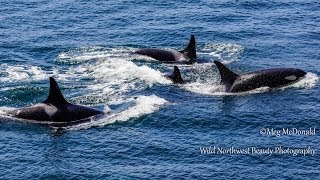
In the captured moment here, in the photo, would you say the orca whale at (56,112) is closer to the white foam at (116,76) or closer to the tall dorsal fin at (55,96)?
the tall dorsal fin at (55,96)

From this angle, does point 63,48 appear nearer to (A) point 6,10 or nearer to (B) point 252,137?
(A) point 6,10

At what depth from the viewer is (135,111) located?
4303 centimetres

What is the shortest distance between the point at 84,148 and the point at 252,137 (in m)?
10.0

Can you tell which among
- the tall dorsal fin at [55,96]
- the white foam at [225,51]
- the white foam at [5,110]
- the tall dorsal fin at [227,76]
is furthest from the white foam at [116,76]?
the white foam at [225,51]

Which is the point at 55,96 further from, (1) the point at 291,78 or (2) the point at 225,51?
(2) the point at 225,51

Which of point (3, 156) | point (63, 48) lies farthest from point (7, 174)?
point (63, 48)

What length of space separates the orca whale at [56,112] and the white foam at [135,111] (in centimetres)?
81

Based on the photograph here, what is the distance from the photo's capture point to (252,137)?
39.5 m

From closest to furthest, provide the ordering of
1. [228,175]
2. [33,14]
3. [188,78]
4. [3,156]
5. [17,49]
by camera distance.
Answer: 1. [228,175]
2. [3,156]
3. [188,78]
4. [17,49]
5. [33,14]

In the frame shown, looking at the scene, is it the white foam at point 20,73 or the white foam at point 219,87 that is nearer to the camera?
the white foam at point 219,87

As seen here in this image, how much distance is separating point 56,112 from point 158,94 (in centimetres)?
843

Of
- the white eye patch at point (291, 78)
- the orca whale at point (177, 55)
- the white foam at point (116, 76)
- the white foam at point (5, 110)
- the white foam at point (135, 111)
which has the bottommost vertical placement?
the white foam at point (135, 111)

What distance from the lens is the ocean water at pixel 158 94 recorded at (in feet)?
120

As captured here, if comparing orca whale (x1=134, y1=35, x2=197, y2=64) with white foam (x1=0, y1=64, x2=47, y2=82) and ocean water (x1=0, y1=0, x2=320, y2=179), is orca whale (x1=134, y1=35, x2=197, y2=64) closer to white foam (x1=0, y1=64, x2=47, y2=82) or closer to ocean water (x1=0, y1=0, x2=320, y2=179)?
ocean water (x1=0, y1=0, x2=320, y2=179)
